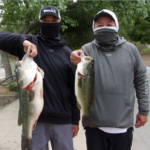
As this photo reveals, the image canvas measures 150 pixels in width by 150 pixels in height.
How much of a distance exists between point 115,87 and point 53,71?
81 centimetres

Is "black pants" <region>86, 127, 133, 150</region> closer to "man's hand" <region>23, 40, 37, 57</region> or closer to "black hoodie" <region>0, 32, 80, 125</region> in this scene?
"black hoodie" <region>0, 32, 80, 125</region>

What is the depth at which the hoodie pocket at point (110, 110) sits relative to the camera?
2.16 m

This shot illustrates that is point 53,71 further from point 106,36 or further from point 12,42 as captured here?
point 106,36

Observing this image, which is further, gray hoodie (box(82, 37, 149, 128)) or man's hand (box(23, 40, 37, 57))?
gray hoodie (box(82, 37, 149, 128))

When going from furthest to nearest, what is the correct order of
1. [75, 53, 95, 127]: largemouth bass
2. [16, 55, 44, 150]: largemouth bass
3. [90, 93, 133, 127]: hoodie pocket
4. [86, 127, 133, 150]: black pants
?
[86, 127, 133, 150]: black pants → [90, 93, 133, 127]: hoodie pocket → [75, 53, 95, 127]: largemouth bass → [16, 55, 44, 150]: largemouth bass

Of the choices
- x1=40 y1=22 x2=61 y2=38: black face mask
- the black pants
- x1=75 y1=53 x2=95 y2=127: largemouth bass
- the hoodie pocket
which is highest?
x1=40 y1=22 x2=61 y2=38: black face mask

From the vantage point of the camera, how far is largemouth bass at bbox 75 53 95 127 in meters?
1.94

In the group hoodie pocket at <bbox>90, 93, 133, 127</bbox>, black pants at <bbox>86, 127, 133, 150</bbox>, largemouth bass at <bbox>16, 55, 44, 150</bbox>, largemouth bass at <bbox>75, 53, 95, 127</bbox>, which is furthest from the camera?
black pants at <bbox>86, 127, 133, 150</bbox>

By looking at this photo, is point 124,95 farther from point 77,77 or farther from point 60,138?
point 60,138

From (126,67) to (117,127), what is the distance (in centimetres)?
76

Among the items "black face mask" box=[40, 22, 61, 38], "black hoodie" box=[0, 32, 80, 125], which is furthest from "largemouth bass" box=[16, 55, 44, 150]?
"black face mask" box=[40, 22, 61, 38]

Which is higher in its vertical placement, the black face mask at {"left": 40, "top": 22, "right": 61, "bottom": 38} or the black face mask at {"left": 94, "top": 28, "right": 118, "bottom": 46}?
the black face mask at {"left": 40, "top": 22, "right": 61, "bottom": 38}

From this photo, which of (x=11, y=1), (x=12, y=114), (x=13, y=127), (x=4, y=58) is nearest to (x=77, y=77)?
(x=13, y=127)

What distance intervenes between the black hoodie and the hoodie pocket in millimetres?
420
